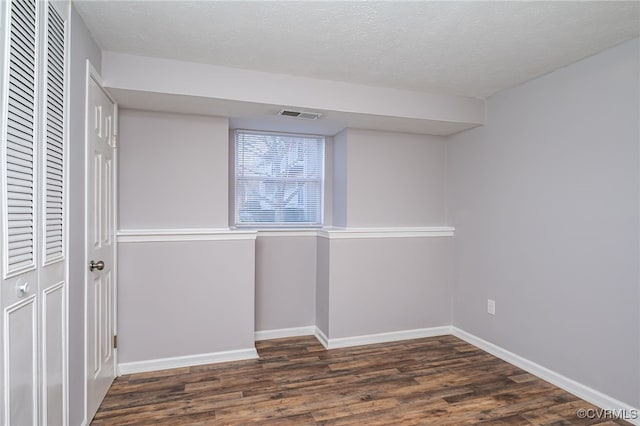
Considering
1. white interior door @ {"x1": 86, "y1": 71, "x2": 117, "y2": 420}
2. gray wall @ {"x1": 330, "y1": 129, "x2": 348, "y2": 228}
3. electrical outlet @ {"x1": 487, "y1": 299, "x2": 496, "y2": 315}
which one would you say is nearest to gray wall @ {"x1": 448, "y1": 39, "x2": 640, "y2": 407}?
electrical outlet @ {"x1": 487, "y1": 299, "x2": 496, "y2": 315}

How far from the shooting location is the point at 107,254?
2.57 m

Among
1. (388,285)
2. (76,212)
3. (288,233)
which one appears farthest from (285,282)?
(76,212)

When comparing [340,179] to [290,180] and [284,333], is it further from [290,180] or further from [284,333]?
[284,333]

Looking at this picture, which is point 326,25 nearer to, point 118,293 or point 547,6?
point 547,6

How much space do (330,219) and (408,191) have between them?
2.95ft

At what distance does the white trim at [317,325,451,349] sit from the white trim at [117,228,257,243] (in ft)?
4.21

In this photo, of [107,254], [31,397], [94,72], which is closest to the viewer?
[31,397]

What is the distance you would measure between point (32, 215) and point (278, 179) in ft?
8.27

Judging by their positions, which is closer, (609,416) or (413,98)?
(609,416)

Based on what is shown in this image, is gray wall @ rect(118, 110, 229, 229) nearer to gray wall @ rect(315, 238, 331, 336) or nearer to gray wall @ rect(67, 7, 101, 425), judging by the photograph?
gray wall @ rect(67, 7, 101, 425)

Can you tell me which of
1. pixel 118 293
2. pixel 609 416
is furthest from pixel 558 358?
pixel 118 293

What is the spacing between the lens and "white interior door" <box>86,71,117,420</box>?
7.07 ft

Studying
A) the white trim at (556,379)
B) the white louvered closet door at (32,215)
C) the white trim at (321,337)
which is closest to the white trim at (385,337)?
the white trim at (321,337)

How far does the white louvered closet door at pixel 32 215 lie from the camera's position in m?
1.25
